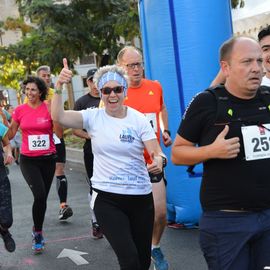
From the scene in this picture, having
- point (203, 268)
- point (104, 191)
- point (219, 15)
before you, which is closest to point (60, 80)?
point (104, 191)

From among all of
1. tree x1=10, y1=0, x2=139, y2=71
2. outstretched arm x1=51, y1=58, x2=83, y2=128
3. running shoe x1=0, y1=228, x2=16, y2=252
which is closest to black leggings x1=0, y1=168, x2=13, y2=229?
running shoe x1=0, y1=228, x2=16, y2=252

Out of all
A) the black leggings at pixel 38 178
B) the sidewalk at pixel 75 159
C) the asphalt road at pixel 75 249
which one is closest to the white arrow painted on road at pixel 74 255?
the asphalt road at pixel 75 249

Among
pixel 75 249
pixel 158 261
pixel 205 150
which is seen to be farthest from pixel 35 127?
pixel 205 150

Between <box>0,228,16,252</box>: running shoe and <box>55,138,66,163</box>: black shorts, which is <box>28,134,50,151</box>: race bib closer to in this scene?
<box>0,228,16,252</box>: running shoe

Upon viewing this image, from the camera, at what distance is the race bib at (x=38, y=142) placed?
570 centimetres

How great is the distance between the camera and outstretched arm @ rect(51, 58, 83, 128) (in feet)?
11.9

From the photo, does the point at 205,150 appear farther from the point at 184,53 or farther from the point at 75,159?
the point at 75,159

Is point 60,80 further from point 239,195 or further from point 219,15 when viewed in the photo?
point 219,15

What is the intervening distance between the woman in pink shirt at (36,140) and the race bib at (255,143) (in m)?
3.30

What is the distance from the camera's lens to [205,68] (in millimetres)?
5703

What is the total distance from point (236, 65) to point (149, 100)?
7.06ft

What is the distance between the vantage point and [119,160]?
11.8 ft

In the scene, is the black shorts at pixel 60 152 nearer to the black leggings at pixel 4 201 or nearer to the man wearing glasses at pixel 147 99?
the black leggings at pixel 4 201

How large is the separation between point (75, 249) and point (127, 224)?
7.88ft
